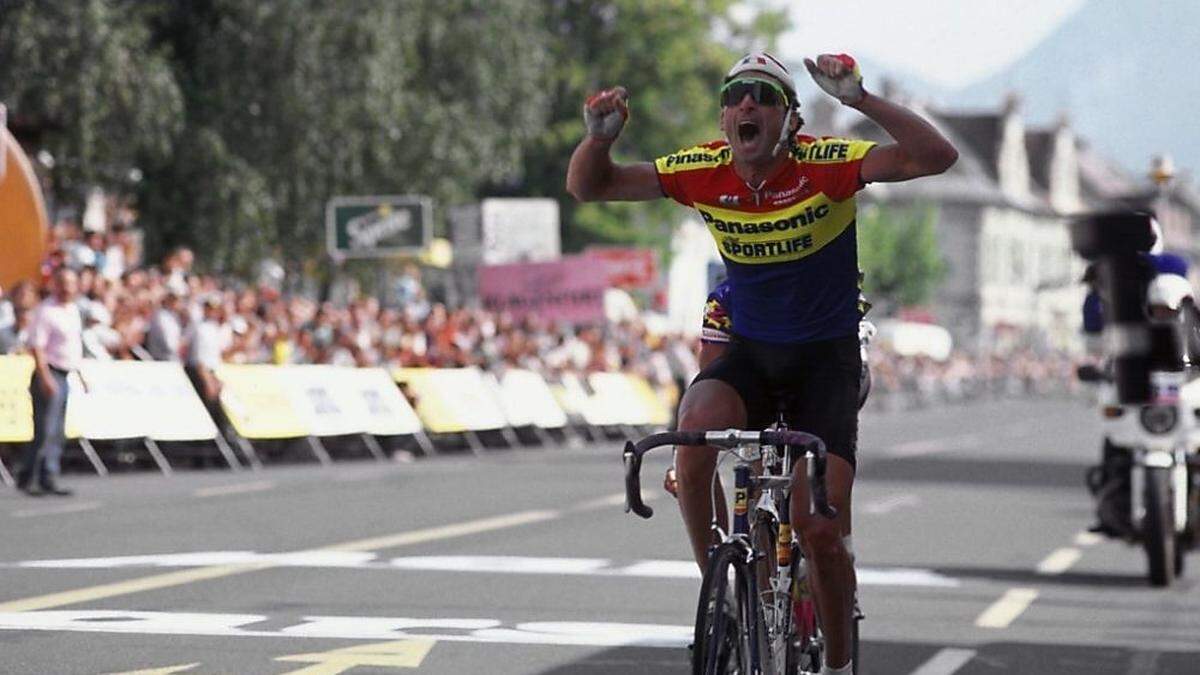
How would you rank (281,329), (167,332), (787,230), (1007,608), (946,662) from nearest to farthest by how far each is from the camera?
(787,230) → (946,662) → (1007,608) → (167,332) → (281,329)

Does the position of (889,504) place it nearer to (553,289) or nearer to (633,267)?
(553,289)

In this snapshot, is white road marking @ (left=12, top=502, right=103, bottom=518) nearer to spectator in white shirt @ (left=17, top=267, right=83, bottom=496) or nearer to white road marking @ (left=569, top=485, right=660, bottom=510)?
spectator in white shirt @ (left=17, top=267, right=83, bottom=496)

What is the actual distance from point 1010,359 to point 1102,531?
303 feet

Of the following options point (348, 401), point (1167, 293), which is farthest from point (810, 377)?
point (348, 401)

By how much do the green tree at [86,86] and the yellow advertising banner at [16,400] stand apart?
16.6m

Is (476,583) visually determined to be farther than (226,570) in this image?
No

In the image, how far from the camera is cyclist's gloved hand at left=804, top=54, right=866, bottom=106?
659cm

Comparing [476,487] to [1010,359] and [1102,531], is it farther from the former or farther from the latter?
[1010,359]

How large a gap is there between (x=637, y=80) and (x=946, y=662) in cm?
6097

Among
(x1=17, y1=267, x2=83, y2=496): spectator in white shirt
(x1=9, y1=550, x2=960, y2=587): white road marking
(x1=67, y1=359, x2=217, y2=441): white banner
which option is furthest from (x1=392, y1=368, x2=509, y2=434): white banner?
(x1=9, y1=550, x2=960, y2=587): white road marking

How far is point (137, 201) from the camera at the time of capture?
4338 centimetres

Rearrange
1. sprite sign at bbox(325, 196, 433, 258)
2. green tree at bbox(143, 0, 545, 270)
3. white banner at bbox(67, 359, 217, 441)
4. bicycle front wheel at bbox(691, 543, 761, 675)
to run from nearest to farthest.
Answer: bicycle front wheel at bbox(691, 543, 761, 675) → white banner at bbox(67, 359, 217, 441) → sprite sign at bbox(325, 196, 433, 258) → green tree at bbox(143, 0, 545, 270)

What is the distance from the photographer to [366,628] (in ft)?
34.3

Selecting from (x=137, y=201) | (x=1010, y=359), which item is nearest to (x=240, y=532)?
(x=137, y=201)
